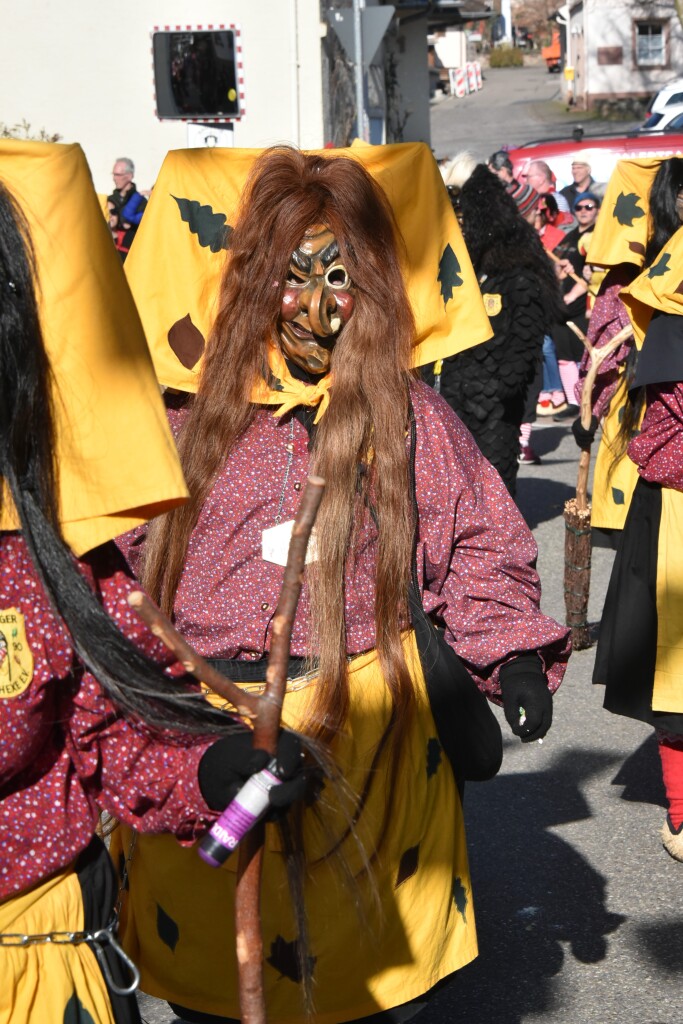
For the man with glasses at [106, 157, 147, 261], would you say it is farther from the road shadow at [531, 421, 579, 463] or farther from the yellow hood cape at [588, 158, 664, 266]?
the yellow hood cape at [588, 158, 664, 266]

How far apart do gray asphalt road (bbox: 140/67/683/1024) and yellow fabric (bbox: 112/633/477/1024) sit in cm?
92

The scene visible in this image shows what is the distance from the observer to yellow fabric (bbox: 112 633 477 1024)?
8.49 feet

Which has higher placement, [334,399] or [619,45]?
[619,45]

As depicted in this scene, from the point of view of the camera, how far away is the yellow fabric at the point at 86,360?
1771mm

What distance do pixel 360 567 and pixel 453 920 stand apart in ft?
2.35

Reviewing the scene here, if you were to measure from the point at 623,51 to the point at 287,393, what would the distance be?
4676cm

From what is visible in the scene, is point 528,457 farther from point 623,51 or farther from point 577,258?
point 623,51

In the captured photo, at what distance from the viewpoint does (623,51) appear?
152ft

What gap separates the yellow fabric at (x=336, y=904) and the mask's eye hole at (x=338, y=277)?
0.69 m

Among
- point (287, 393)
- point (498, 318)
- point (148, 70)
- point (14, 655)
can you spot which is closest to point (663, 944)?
point (287, 393)

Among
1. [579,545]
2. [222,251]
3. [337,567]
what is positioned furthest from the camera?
[579,545]

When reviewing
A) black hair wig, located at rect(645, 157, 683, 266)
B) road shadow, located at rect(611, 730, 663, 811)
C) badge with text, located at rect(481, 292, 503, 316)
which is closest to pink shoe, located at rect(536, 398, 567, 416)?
badge with text, located at rect(481, 292, 503, 316)

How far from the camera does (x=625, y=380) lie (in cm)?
494

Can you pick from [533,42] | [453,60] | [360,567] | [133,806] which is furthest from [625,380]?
[533,42]
